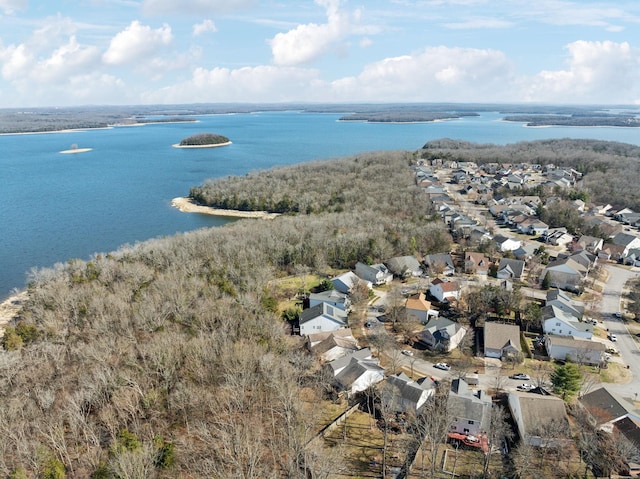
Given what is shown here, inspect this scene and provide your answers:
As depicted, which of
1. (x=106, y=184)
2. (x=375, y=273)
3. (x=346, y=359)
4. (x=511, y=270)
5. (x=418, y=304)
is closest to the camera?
(x=346, y=359)

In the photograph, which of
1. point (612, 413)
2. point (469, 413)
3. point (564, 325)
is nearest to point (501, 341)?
point (564, 325)

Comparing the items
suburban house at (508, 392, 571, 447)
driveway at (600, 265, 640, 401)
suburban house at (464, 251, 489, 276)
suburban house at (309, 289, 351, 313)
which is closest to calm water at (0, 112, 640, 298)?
suburban house at (309, 289, 351, 313)

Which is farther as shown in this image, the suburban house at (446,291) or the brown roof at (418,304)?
the suburban house at (446,291)

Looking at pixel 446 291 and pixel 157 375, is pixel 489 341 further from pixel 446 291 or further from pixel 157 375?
pixel 157 375

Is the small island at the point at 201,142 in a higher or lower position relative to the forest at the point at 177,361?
higher

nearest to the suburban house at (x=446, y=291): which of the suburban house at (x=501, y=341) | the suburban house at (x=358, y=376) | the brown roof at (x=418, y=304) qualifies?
the brown roof at (x=418, y=304)

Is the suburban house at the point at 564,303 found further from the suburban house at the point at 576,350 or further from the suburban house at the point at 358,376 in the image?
the suburban house at the point at 358,376
